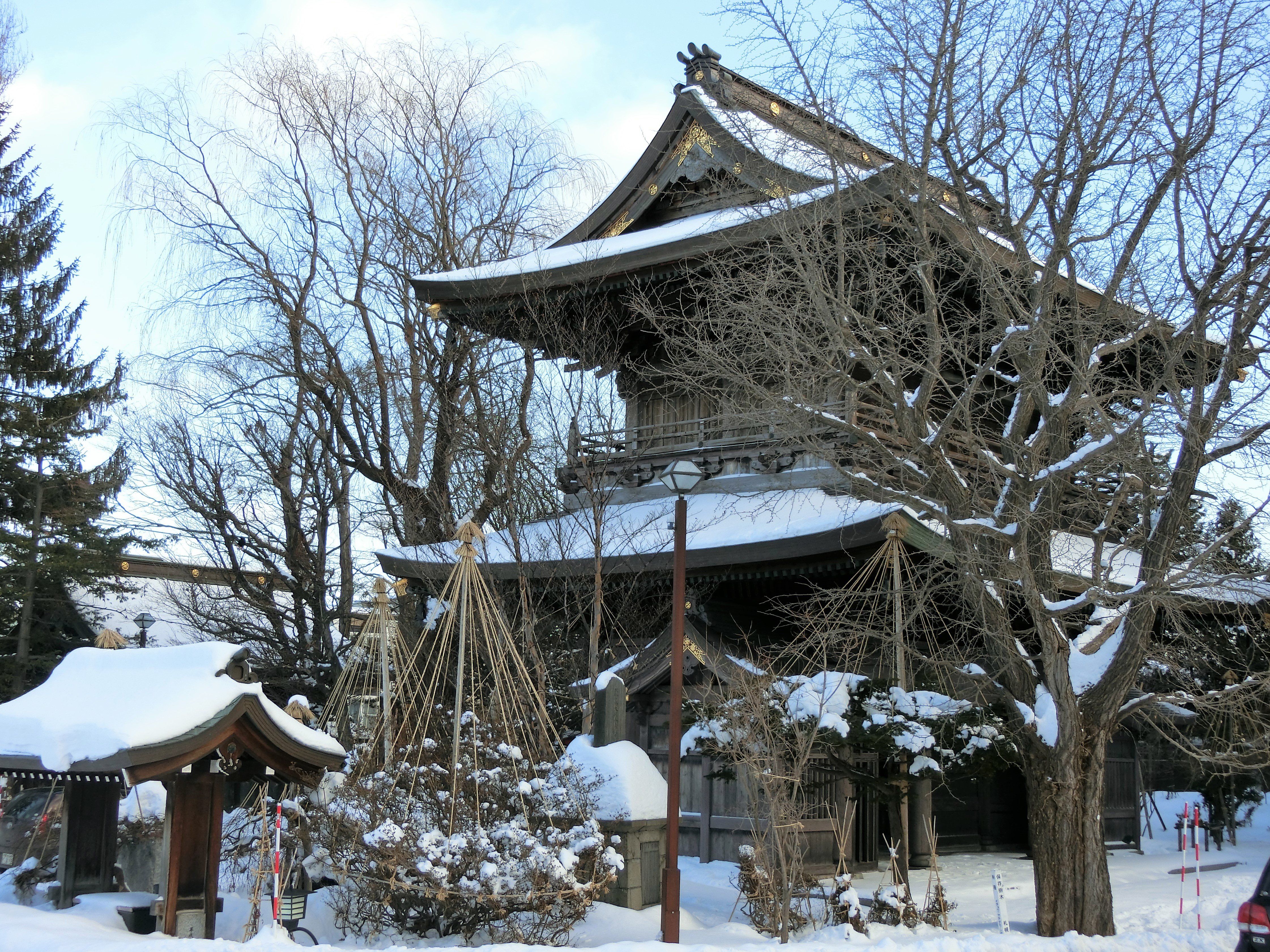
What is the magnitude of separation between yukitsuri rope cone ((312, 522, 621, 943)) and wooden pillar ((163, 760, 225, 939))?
111 cm

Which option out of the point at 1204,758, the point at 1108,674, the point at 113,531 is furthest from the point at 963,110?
the point at 113,531

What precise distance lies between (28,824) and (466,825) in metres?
5.55

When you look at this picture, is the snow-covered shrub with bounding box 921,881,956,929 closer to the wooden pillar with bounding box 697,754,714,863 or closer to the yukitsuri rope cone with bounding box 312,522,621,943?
the yukitsuri rope cone with bounding box 312,522,621,943

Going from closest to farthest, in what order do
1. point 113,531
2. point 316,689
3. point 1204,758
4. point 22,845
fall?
point 1204,758 < point 22,845 < point 316,689 < point 113,531

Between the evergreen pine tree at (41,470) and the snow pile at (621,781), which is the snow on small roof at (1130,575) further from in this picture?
the evergreen pine tree at (41,470)

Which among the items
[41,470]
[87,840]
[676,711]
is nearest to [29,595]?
[41,470]

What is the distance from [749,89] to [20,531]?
18393mm

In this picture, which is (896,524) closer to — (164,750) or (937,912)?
(937,912)

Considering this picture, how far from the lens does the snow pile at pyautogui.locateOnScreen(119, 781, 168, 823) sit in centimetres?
1272

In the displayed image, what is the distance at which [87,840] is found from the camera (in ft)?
34.1

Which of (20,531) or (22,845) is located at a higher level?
(20,531)

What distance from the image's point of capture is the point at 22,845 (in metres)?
12.1

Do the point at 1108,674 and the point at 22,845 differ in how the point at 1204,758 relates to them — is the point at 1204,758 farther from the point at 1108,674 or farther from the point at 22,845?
the point at 22,845

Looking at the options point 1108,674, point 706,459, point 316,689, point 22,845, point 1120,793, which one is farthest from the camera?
point 316,689
